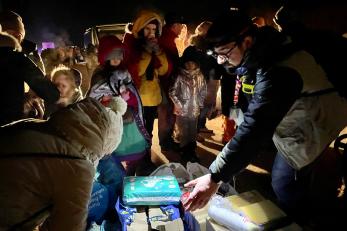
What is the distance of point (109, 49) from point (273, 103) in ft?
6.53

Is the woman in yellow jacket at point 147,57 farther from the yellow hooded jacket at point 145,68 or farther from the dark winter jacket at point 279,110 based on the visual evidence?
the dark winter jacket at point 279,110

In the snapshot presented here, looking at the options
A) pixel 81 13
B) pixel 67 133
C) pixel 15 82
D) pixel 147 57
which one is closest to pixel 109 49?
pixel 147 57

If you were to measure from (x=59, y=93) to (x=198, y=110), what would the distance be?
1.87 meters

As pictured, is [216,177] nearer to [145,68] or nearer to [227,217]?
[227,217]

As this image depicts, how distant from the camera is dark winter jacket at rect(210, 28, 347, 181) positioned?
1.83 m

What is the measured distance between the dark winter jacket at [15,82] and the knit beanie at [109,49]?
61 centimetres

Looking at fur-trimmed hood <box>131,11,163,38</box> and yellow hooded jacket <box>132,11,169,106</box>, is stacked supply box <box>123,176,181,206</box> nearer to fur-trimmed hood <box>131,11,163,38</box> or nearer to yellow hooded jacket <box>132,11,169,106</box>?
yellow hooded jacket <box>132,11,169,106</box>

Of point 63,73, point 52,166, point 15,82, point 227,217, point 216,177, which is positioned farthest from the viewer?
point 63,73

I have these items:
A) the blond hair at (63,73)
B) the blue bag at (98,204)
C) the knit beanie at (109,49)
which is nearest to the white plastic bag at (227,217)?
the blue bag at (98,204)

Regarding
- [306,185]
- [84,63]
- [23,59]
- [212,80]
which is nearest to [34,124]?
[23,59]

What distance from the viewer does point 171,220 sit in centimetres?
238

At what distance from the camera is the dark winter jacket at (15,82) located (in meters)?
2.71

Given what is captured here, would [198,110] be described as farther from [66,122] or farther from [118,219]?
[66,122]

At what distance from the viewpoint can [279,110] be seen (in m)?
1.84
